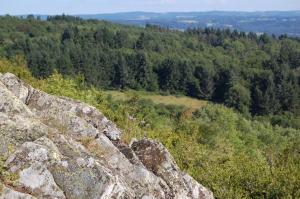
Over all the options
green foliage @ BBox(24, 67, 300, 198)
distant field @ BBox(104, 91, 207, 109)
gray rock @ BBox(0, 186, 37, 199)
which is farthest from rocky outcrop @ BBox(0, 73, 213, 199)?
distant field @ BBox(104, 91, 207, 109)

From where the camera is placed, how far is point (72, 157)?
50.6ft

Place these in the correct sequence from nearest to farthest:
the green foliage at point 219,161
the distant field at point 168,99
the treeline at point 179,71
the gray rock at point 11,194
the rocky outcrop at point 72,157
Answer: the gray rock at point 11,194, the rocky outcrop at point 72,157, the green foliage at point 219,161, the distant field at point 168,99, the treeline at point 179,71

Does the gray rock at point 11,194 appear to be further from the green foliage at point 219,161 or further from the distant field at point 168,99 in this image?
the distant field at point 168,99

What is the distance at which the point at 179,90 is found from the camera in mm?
161625

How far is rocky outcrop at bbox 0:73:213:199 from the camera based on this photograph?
47.9 feet

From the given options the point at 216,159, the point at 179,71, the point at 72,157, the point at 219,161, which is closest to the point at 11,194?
the point at 72,157

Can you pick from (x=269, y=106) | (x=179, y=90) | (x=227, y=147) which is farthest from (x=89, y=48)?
(x=227, y=147)

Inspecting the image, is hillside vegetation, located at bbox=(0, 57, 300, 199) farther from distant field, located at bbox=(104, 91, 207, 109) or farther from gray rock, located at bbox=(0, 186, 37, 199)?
distant field, located at bbox=(104, 91, 207, 109)

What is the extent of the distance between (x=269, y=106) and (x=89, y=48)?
71.7 meters

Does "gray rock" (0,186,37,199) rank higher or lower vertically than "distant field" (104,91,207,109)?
higher

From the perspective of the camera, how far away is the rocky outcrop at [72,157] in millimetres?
14607

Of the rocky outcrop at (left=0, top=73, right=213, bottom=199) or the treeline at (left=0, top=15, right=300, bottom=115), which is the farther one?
the treeline at (left=0, top=15, right=300, bottom=115)

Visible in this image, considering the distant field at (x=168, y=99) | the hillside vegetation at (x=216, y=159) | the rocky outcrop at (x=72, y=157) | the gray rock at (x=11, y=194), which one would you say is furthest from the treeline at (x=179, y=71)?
the gray rock at (x=11, y=194)

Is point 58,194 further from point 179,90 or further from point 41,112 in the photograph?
point 179,90
